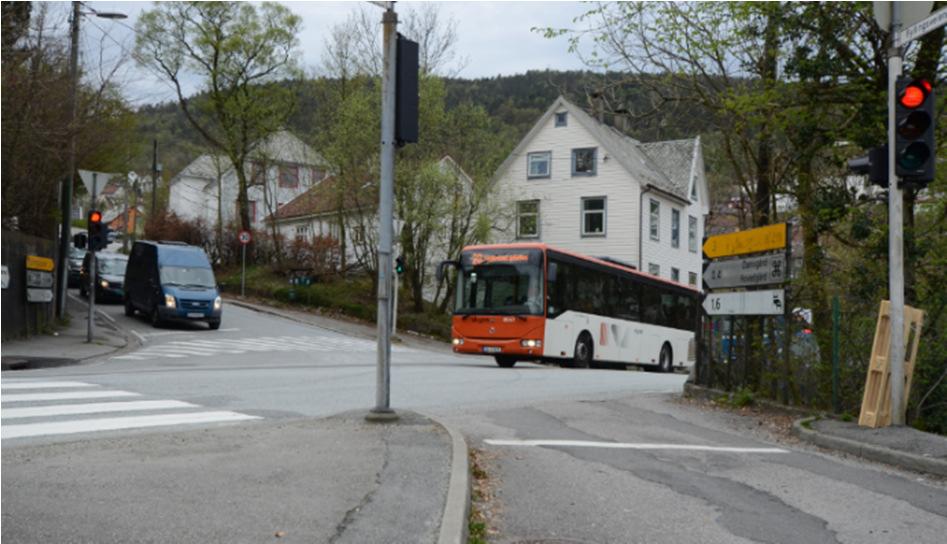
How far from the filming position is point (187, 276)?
3147cm

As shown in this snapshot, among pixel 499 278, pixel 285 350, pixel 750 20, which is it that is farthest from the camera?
pixel 285 350

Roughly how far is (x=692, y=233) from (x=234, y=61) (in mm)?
27132

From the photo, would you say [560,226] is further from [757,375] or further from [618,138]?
[757,375]

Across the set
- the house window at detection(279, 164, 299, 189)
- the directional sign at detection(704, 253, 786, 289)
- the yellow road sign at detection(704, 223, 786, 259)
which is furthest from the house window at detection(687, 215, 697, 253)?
the directional sign at detection(704, 253, 786, 289)

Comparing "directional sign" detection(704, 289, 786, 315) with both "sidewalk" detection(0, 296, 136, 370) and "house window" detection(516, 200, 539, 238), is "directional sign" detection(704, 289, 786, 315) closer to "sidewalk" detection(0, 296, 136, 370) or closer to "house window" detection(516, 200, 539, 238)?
"sidewalk" detection(0, 296, 136, 370)

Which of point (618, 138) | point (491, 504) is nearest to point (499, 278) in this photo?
point (491, 504)

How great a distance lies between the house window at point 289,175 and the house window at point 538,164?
11.8 meters

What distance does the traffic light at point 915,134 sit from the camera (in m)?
10.3

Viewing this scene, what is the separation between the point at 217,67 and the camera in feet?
166

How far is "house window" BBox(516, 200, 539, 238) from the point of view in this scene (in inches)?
1753

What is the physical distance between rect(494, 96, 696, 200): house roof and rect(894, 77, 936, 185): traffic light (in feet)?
96.3

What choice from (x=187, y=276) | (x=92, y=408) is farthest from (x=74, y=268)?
(x=92, y=408)

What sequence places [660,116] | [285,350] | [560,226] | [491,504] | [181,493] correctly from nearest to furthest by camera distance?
[181,493], [491,504], [660,116], [285,350], [560,226]

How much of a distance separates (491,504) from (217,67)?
157 feet
